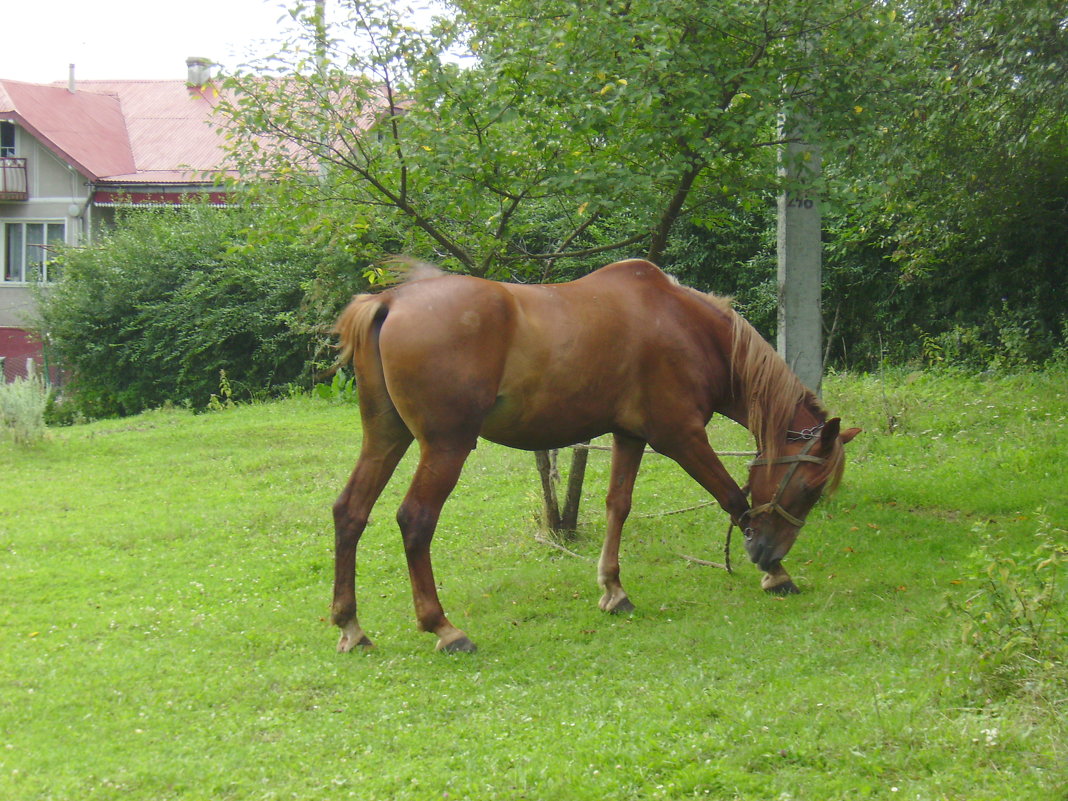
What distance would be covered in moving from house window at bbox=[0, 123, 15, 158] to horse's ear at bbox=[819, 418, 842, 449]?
2973 cm

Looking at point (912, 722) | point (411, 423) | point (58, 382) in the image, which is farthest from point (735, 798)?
point (58, 382)

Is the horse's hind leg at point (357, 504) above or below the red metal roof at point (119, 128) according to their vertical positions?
below

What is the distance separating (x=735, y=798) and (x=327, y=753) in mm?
1805

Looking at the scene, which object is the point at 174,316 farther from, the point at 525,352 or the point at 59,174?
the point at 525,352

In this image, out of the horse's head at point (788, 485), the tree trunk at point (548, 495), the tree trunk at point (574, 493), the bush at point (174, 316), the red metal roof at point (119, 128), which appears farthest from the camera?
the red metal roof at point (119, 128)

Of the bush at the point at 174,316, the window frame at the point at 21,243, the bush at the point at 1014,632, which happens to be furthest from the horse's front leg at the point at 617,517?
the window frame at the point at 21,243

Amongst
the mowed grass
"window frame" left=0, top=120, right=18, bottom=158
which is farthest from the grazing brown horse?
"window frame" left=0, top=120, right=18, bottom=158

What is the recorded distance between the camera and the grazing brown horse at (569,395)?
19.2ft

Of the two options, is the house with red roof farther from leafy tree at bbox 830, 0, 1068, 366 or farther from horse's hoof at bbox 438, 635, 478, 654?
horse's hoof at bbox 438, 635, 478, 654

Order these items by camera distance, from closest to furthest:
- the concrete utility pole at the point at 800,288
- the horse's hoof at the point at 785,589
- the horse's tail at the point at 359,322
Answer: the horse's tail at the point at 359,322 → the horse's hoof at the point at 785,589 → the concrete utility pole at the point at 800,288

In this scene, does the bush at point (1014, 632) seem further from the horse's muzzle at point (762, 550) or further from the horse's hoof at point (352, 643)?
the horse's hoof at point (352, 643)

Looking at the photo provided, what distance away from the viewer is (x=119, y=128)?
32.4 meters

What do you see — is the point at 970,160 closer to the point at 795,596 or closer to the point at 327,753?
the point at 795,596

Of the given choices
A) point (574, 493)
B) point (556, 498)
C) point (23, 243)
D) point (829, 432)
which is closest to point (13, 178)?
point (23, 243)
